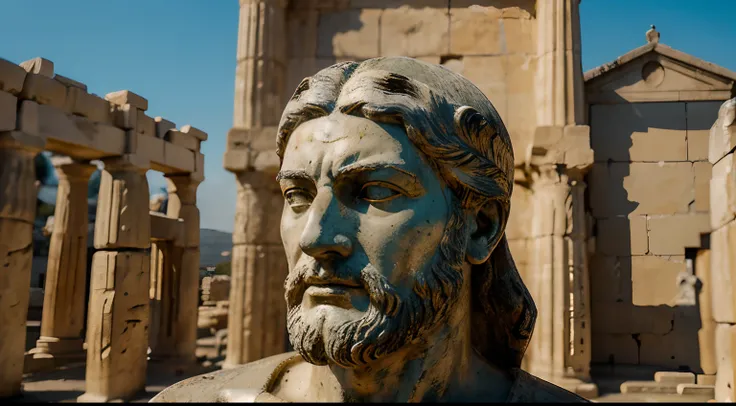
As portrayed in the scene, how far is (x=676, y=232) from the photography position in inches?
320

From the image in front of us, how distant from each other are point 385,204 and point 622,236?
768cm

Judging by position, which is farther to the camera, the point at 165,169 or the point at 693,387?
the point at 165,169

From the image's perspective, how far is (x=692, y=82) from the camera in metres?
8.41

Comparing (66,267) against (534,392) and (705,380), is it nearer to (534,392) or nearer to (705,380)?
(705,380)

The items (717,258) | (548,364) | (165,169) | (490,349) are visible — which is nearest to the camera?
(490,349)

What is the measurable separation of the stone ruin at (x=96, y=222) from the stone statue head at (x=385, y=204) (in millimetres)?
8483

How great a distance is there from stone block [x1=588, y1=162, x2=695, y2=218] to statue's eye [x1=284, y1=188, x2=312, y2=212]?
24.8 feet

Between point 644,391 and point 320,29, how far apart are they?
6032 mm

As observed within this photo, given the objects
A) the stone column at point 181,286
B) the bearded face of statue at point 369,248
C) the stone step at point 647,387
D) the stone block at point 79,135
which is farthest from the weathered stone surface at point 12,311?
the bearded face of statue at point 369,248

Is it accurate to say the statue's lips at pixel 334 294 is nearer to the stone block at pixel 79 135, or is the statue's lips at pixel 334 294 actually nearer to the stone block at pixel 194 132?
the stone block at pixel 79 135

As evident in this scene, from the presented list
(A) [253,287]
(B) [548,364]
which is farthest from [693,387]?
(A) [253,287]

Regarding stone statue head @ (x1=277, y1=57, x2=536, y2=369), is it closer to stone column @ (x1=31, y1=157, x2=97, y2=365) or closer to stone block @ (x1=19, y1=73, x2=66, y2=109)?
stone block @ (x1=19, y1=73, x2=66, y2=109)

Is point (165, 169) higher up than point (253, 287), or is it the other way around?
point (165, 169)

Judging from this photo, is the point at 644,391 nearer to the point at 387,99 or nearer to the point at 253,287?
the point at 253,287
